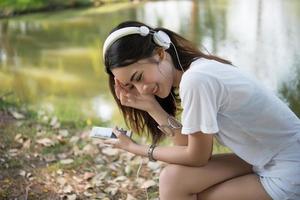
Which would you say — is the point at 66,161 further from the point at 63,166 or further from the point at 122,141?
the point at 122,141

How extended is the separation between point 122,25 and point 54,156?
128 centimetres

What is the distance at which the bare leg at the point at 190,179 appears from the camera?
5.42ft

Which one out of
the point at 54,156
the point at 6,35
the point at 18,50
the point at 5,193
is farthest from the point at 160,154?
the point at 6,35

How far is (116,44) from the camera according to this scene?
1.54 m

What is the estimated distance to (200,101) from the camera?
1.48 metres

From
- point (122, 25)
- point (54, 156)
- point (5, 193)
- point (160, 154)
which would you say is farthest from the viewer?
point (54, 156)

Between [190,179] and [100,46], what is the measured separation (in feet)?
12.5

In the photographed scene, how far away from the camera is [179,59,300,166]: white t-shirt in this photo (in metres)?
1.48

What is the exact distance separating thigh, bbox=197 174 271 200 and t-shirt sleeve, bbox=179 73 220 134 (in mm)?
277

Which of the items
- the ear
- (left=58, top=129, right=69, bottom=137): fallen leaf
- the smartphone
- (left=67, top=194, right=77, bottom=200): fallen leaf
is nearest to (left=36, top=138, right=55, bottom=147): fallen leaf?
(left=58, top=129, right=69, bottom=137): fallen leaf

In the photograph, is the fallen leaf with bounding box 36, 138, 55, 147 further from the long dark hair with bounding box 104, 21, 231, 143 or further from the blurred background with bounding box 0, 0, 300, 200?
the long dark hair with bounding box 104, 21, 231, 143

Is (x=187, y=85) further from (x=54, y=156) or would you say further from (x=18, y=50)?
(x=18, y=50)

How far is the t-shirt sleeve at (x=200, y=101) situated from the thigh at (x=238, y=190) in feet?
0.91

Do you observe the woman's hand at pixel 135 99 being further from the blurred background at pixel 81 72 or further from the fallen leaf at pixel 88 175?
the fallen leaf at pixel 88 175
